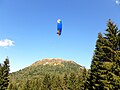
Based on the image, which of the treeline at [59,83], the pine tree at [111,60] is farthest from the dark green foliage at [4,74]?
the pine tree at [111,60]

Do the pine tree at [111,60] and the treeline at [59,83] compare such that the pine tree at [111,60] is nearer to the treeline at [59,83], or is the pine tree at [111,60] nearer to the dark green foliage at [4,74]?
the dark green foliage at [4,74]

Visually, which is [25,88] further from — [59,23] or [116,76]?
[116,76]

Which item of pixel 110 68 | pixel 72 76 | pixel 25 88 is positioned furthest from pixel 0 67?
pixel 25 88

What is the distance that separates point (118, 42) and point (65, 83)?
82107 mm

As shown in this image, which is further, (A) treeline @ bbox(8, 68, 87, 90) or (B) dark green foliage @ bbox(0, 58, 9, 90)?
(A) treeline @ bbox(8, 68, 87, 90)

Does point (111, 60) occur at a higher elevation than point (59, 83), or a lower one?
lower

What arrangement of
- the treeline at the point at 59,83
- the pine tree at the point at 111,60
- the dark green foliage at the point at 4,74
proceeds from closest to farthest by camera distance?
the pine tree at the point at 111,60 < the dark green foliage at the point at 4,74 < the treeline at the point at 59,83

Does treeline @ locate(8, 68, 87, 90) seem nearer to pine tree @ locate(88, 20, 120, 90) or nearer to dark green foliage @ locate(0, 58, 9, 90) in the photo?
dark green foliage @ locate(0, 58, 9, 90)

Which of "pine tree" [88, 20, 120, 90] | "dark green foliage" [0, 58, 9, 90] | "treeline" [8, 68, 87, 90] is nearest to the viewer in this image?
"pine tree" [88, 20, 120, 90]

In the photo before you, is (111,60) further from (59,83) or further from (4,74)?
(59,83)

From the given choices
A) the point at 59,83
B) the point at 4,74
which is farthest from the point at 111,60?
the point at 59,83

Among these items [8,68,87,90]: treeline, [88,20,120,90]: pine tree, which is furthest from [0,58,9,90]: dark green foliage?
[88,20,120,90]: pine tree

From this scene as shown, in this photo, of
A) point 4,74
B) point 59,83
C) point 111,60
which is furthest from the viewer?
point 59,83

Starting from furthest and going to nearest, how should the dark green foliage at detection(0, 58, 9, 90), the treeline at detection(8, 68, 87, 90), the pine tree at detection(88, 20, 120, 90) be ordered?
the treeline at detection(8, 68, 87, 90) < the dark green foliage at detection(0, 58, 9, 90) < the pine tree at detection(88, 20, 120, 90)
